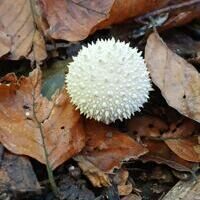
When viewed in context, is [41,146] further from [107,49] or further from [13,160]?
[107,49]

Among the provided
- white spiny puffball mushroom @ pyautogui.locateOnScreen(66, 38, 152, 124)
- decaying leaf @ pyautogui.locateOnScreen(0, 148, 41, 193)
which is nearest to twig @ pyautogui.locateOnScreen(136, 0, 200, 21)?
white spiny puffball mushroom @ pyautogui.locateOnScreen(66, 38, 152, 124)

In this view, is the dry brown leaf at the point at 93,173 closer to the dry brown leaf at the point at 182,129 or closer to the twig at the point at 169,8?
the dry brown leaf at the point at 182,129

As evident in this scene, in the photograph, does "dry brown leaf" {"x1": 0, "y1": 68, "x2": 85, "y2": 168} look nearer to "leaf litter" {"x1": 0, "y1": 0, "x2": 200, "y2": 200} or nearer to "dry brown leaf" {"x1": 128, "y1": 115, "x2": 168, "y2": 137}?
"leaf litter" {"x1": 0, "y1": 0, "x2": 200, "y2": 200}

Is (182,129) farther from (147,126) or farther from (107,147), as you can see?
(107,147)

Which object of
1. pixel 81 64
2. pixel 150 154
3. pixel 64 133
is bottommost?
pixel 150 154

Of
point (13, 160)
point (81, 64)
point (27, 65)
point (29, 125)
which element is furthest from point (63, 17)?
point (13, 160)

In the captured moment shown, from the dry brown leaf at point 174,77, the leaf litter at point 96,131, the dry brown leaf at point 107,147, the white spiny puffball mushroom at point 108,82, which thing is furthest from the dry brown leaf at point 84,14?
the dry brown leaf at point 107,147

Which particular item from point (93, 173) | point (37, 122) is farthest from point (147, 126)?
point (37, 122)
